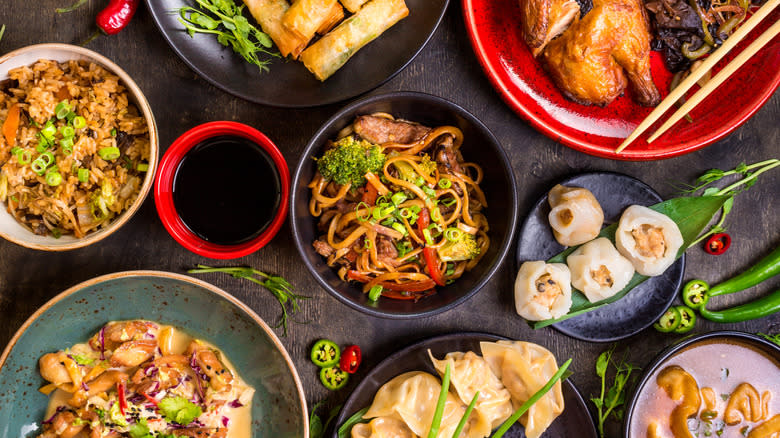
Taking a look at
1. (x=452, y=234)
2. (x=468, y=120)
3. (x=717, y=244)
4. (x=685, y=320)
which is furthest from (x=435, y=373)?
(x=717, y=244)

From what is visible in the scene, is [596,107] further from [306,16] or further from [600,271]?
[306,16]

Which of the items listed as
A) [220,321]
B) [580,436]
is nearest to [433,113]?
[220,321]

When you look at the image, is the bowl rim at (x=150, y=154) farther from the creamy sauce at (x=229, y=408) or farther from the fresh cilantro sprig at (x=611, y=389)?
the fresh cilantro sprig at (x=611, y=389)

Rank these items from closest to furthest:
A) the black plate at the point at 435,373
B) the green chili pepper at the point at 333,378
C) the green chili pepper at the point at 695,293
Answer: the black plate at the point at 435,373, the green chili pepper at the point at 333,378, the green chili pepper at the point at 695,293

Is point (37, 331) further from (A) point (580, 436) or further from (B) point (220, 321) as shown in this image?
(A) point (580, 436)

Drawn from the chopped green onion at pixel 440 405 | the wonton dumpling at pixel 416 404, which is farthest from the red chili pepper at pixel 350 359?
the chopped green onion at pixel 440 405
